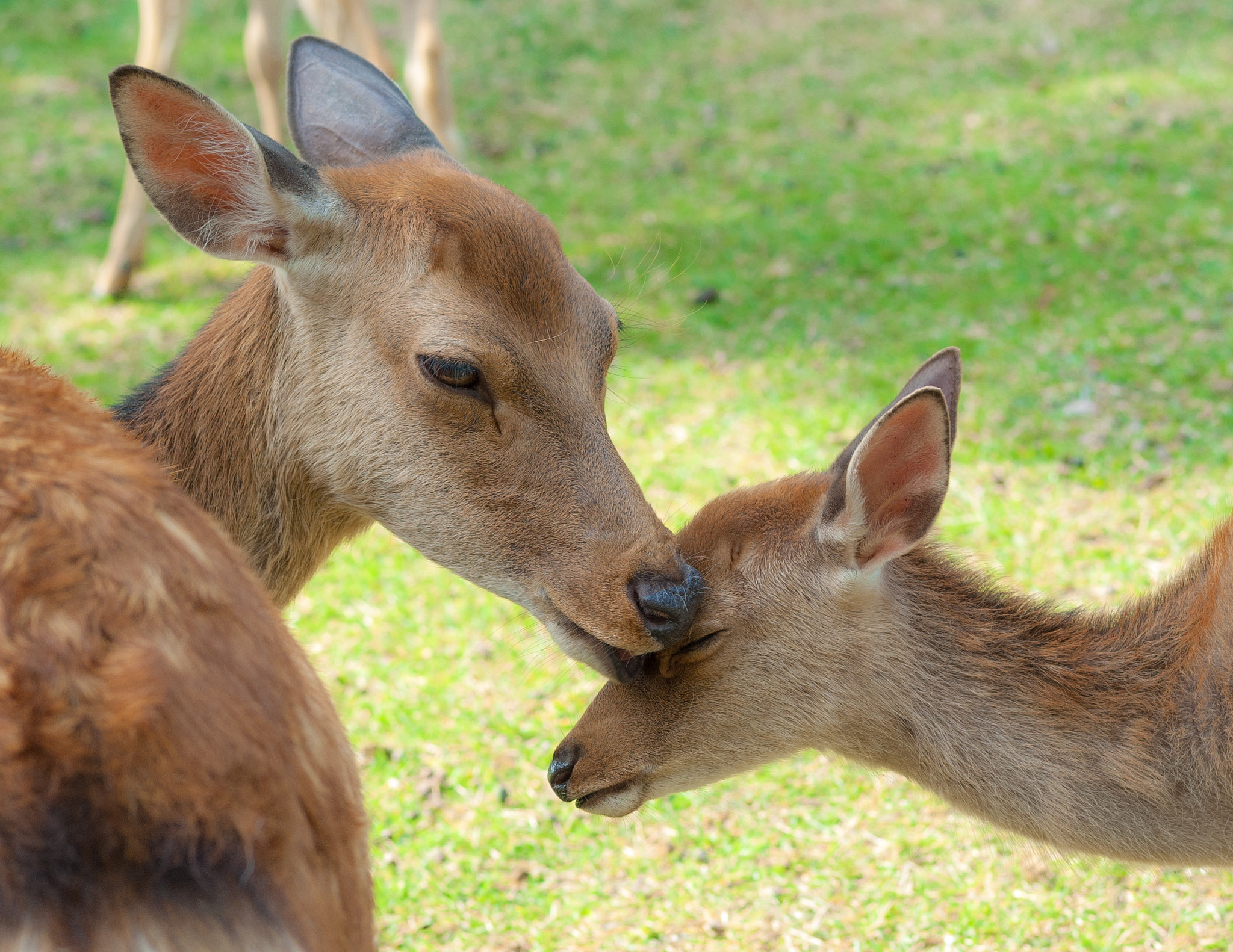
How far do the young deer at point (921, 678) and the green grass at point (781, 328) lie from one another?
72 centimetres

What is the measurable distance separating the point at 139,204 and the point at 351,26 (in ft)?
5.92

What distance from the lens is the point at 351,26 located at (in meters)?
8.23

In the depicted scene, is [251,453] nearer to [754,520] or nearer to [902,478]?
[754,520]

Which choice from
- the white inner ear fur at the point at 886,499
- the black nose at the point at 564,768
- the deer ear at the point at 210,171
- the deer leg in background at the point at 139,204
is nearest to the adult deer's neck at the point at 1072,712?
the white inner ear fur at the point at 886,499

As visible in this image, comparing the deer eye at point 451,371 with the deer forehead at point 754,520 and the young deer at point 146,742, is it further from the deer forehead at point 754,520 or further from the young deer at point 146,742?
the young deer at point 146,742


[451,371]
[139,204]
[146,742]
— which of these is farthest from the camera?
[139,204]

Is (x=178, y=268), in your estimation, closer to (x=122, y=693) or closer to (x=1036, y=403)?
(x=1036, y=403)

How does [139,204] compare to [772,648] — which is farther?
[139,204]

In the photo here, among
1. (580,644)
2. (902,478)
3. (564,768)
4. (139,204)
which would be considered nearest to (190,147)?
(580,644)

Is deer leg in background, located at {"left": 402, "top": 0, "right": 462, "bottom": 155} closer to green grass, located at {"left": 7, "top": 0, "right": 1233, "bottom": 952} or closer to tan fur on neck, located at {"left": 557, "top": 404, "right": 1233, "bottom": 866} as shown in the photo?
green grass, located at {"left": 7, "top": 0, "right": 1233, "bottom": 952}

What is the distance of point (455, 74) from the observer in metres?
11.7

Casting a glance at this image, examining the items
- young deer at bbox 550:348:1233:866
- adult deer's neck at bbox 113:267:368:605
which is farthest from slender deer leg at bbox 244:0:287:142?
young deer at bbox 550:348:1233:866

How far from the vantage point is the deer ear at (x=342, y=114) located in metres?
3.99

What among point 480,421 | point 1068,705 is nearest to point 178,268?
point 480,421
